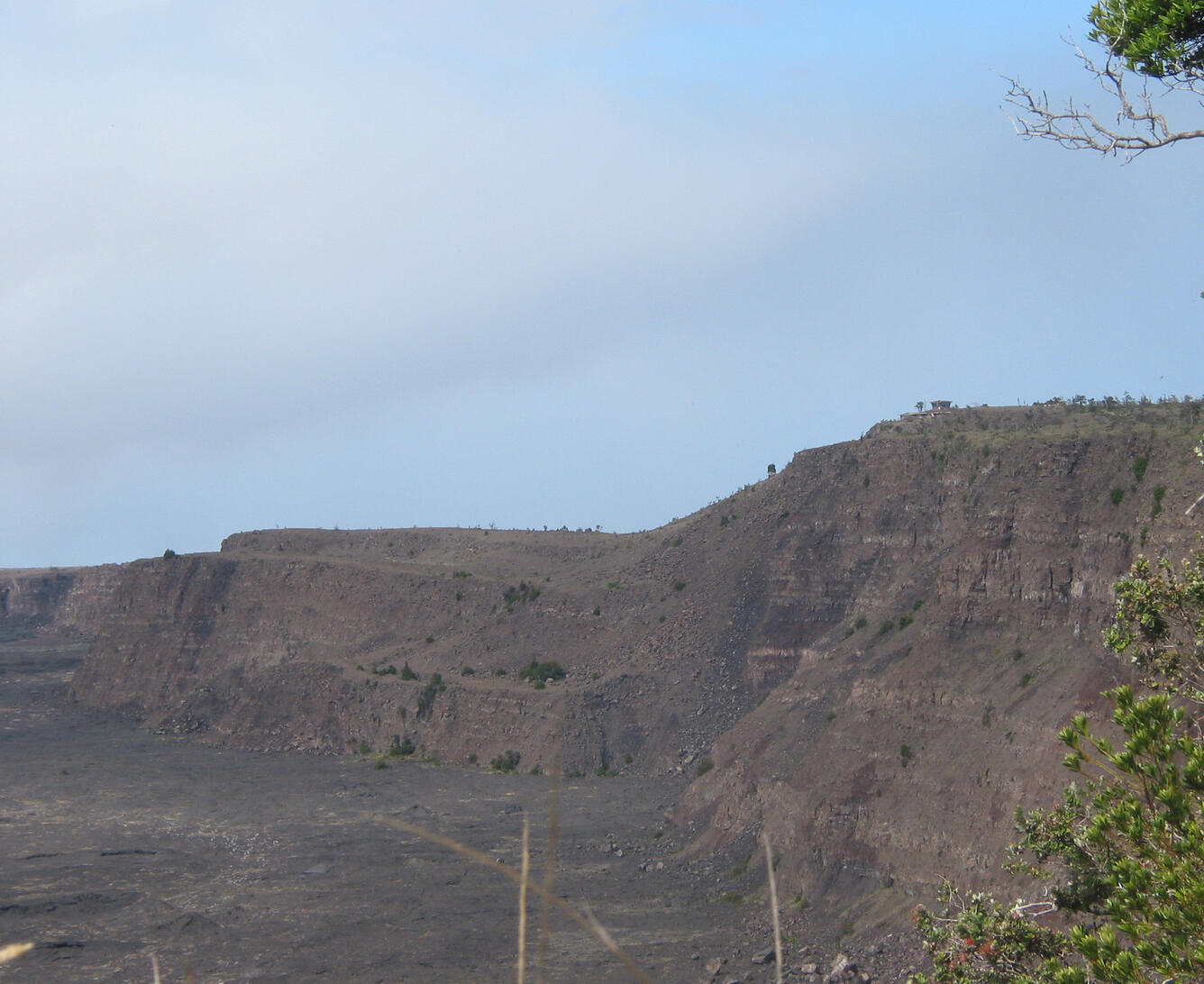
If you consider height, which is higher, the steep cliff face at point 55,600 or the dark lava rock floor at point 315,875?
the steep cliff face at point 55,600

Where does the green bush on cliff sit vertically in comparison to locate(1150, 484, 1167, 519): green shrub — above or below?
below

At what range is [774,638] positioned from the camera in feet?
177

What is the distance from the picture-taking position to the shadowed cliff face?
2988 centimetres

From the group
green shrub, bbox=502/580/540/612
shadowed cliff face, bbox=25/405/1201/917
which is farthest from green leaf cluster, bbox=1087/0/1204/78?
green shrub, bbox=502/580/540/612

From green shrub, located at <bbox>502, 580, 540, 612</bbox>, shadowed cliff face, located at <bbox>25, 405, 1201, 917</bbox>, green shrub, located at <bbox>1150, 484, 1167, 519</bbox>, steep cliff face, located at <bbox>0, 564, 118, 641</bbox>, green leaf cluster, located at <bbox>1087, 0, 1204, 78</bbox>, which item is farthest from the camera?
steep cliff face, located at <bbox>0, 564, 118, 641</bbox>

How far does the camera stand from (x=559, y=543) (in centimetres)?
8225

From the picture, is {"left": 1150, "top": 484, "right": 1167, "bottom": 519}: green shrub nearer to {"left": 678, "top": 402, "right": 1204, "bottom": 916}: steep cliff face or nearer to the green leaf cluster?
{"left": 678, "top": 402, "right": 1204, "bottom": 916}: steep cliff face

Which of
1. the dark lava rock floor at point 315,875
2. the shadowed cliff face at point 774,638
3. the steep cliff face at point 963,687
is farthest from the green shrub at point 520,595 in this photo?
the steep cliff face at point 963,687

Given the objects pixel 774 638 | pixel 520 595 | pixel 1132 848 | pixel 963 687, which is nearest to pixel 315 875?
pixel 774 638

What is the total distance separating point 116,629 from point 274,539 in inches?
540

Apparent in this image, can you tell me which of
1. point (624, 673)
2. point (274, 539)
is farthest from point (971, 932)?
point (274, 539)

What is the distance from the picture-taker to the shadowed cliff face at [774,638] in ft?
98.0

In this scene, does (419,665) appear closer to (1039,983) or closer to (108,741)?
(108,741)

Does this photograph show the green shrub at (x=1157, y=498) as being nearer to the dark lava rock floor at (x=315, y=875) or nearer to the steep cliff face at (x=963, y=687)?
the steep cliff face at (x=963, y=687)
